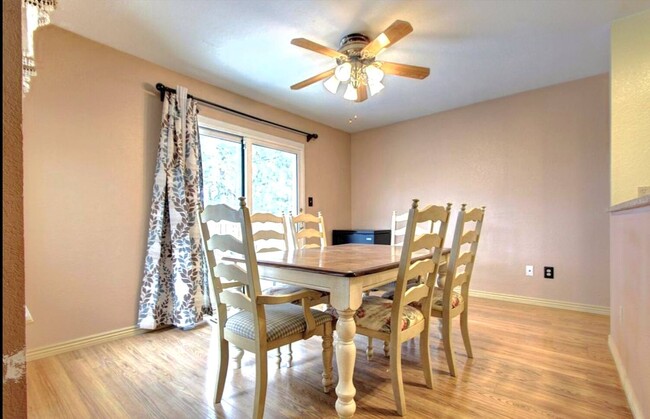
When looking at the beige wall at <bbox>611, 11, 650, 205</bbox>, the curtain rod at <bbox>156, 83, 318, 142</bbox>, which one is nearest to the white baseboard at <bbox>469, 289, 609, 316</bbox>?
the beige wall at <bbox>611, 11, 650, 205</bbox>

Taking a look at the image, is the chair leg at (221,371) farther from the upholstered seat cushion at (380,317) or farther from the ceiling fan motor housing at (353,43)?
the ceiling fan motor housing at (353,43)

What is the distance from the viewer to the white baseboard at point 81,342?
2.08m

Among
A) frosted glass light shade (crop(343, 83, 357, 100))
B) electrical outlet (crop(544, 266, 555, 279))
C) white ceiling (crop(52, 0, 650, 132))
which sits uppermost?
white ceiling (crop(52, 0, 650, 132))

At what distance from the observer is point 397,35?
1824mm

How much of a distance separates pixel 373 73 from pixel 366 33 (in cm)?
31

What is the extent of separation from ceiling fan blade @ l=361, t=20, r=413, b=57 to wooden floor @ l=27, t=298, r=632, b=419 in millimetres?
1988

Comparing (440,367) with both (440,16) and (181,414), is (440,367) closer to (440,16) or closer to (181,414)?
(181,414)

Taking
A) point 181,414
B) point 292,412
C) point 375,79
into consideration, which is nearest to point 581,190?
point 375,79

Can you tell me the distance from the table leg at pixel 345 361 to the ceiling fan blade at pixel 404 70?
1676 mm

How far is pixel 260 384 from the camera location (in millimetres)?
1376

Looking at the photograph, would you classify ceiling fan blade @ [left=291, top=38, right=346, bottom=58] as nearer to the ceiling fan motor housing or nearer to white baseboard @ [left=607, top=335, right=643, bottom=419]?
the ceiling fan motor housing

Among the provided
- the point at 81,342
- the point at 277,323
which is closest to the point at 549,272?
the point at 277,323

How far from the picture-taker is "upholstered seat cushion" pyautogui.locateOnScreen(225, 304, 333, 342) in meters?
1.44

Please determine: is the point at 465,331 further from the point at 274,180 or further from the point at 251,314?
the point at 274,180
